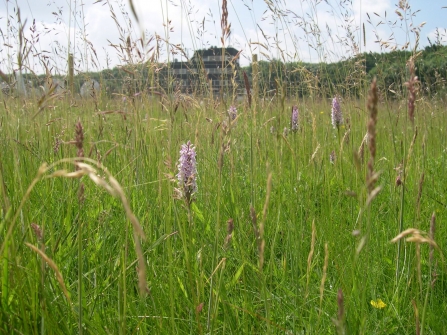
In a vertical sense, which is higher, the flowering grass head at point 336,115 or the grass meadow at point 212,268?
the flowering grass head at point 336,115

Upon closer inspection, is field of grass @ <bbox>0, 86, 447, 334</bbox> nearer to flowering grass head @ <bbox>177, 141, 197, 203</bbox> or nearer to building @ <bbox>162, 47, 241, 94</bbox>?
flowering grass head @ <bbox>177, 141, 197, 203</bbox>

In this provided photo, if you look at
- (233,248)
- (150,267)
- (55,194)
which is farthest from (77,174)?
(55,194)

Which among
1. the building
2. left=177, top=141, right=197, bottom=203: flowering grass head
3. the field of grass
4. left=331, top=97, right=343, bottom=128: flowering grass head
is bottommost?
the field of grass

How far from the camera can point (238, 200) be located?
1.69 m

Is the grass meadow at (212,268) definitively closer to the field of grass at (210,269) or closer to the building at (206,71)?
the field of grass at (210,269)

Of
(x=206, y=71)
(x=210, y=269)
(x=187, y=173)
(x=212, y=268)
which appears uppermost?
(x=206, y=71)

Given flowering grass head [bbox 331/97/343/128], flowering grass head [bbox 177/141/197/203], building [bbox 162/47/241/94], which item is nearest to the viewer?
flowering grass head [bbox 177/141/197/203]

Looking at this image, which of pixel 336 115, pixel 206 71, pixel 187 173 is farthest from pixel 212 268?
pixel 336 115

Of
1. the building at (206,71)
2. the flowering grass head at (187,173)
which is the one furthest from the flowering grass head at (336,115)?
the flowering grass head at (187,173)

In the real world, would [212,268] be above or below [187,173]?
below

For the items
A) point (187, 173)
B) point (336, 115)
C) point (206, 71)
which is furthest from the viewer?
point (336, 115)

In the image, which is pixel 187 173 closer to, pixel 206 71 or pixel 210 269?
pixel 210 269

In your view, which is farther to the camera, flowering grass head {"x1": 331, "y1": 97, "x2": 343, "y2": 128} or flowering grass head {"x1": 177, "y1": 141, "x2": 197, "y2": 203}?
flowering grass head {"x1": 331, "y1": 97, "x2": 343, "y2": 128}

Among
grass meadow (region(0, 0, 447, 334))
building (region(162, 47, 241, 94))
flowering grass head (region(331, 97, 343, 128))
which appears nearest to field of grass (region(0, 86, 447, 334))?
grass meadow (region(0, 0, 447, 334))
